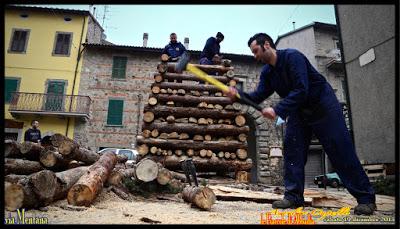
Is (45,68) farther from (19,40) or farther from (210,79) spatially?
(210,79)

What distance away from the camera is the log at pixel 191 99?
7.37 metres

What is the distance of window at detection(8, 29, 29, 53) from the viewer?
20300 millimetres

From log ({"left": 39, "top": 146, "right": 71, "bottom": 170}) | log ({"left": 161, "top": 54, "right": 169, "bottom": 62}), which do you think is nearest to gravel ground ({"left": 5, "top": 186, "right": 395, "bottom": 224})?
log ({"left": 39, "top": 146, "right": 71, "bottom": 170})

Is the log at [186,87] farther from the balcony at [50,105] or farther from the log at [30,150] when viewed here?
the balcony at [50,105]

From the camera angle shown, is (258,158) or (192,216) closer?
(192,216)

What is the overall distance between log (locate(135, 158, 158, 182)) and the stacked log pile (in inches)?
88.0

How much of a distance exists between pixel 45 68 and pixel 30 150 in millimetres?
18227

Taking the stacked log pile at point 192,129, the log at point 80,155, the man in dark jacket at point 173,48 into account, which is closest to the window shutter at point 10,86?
the man in dark jacket at point 173,48

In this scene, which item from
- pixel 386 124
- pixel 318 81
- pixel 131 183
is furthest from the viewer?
pixel 386 124

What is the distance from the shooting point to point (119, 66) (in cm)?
1975

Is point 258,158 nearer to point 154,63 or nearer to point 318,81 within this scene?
point 154,63

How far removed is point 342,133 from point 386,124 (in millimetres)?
3673

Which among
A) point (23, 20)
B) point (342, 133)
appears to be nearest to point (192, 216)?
point (342, 133)

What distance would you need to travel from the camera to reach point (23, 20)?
2059cm
